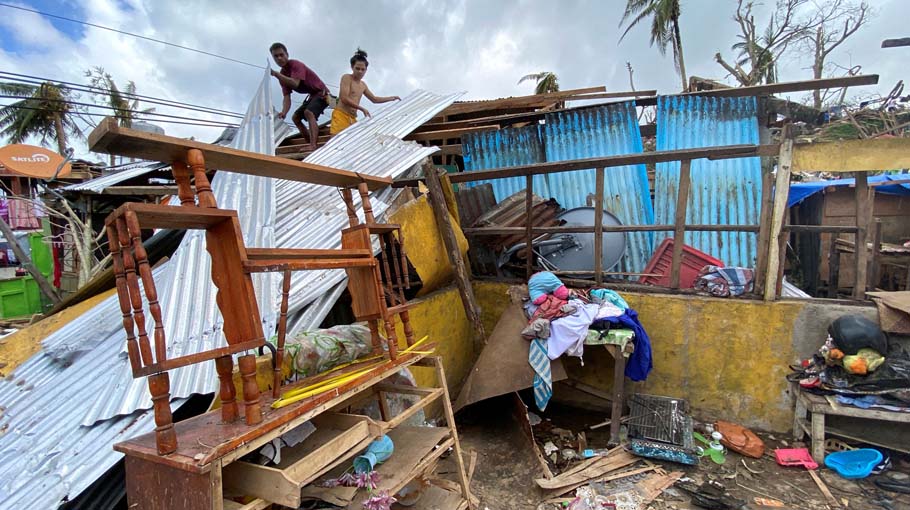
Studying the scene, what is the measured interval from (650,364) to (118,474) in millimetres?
4352

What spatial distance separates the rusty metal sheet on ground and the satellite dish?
1.30 meters

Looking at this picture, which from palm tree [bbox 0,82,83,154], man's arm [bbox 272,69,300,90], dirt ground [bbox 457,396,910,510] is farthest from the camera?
palm tree [bbox 0,82,83,154]

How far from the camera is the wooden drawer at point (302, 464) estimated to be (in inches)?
72.7

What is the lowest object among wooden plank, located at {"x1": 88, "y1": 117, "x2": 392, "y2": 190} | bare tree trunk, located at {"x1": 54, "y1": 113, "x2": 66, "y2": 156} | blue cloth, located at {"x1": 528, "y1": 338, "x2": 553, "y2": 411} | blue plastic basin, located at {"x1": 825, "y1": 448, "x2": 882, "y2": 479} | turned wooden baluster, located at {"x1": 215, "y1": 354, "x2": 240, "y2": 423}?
blue plastic basin, located at {"x1": 825, "y1": 448, "x2": 882, "y2": 479}

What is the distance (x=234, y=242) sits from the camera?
1806 millimetres

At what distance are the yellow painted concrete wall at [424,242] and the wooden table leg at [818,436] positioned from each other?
148 inches

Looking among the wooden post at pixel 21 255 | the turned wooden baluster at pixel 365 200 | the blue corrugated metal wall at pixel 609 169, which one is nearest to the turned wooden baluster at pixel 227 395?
the turned wooden baluster at pixel 365 200

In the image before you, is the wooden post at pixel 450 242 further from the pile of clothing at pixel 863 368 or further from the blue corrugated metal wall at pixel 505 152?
the pile of clothing at pixel 863 368

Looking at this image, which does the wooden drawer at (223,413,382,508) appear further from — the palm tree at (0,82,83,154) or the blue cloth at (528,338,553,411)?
the palm tree at (0,82,83,154)

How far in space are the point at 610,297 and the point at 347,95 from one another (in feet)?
17.2

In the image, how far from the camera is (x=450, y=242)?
188 inches

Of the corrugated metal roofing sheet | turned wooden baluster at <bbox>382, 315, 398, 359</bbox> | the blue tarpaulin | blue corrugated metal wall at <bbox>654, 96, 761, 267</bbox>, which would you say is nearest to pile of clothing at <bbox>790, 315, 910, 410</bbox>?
blue corrugated metal wall at <bbox>654, 96, 761, 267</bbox>

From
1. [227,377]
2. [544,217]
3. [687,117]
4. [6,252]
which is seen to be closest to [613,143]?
[687,117]

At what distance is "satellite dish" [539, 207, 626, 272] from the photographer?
5480mm
